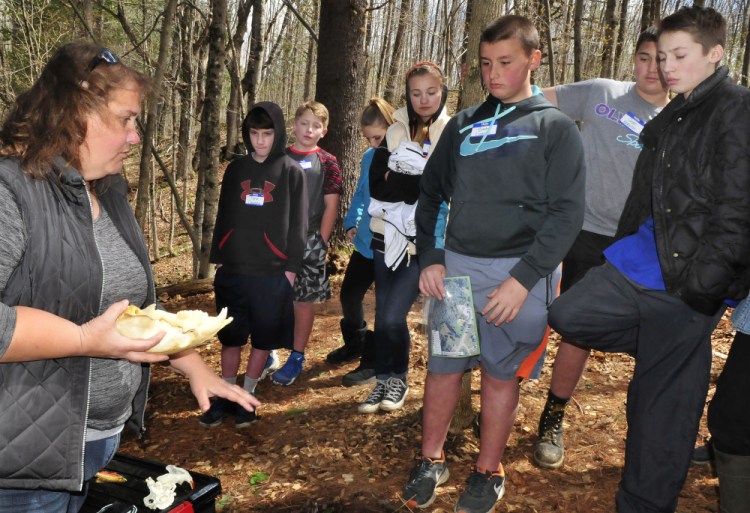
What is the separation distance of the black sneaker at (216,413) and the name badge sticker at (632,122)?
10.9ft

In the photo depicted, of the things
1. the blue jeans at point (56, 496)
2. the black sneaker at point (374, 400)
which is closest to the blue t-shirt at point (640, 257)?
the black sneaker at point (374, 400)

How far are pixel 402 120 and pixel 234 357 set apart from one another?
2.12 metres

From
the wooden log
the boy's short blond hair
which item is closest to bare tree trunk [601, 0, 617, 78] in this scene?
the boy's short blond hair

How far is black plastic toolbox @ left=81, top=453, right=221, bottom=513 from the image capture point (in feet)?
7.61

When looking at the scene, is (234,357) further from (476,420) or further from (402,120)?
(402,120)

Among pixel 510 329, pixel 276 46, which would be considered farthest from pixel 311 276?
pixel 276 46

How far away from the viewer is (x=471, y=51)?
11.9 ft

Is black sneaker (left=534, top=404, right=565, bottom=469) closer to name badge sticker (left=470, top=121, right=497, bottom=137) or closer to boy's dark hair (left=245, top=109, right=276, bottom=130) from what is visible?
name badge sticker (left=470, top=121, right=497, bottom=137)

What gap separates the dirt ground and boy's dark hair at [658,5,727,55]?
233cm

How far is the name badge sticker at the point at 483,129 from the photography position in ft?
9.27

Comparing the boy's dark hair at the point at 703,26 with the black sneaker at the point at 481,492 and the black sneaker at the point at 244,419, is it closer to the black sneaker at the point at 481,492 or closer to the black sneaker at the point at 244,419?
the black sneaker at the point at 481,492

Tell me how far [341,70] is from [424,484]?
5.64 metres

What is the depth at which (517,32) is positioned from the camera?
2.79 meters

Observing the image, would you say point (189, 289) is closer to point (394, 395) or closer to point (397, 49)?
point (394, 395)
